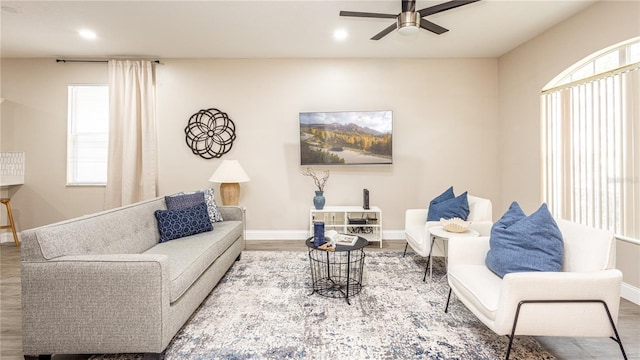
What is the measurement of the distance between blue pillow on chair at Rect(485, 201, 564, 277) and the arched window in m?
1.45

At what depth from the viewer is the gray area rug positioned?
191 cm

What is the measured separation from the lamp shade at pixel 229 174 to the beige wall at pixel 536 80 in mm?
3723

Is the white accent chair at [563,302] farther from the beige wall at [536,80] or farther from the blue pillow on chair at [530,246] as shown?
the beige wall at [536,80]

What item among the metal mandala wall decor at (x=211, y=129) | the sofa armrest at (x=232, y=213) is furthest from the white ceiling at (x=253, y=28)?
the sofa armrest at (x=232, y=213)

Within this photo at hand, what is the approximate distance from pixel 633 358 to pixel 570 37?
3.04 meters

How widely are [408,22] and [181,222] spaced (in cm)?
281

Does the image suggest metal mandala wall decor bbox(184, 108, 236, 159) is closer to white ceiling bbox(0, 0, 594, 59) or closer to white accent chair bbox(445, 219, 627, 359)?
white ceiling bbox(0, 0, 594, 59)

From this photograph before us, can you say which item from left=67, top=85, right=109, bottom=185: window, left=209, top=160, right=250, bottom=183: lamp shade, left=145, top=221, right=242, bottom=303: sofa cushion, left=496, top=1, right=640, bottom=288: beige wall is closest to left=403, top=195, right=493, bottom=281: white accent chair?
left=496, top=1, right=640, bottom=288: beige wall

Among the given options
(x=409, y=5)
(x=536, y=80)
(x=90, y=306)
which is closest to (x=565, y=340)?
(x=409, y=5)

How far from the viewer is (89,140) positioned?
4730 mm

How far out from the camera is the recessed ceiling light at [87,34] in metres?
3.68

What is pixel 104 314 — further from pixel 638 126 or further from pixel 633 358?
pixel 638 126

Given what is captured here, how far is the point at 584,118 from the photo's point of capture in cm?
316

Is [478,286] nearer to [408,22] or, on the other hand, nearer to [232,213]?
[408,22]
